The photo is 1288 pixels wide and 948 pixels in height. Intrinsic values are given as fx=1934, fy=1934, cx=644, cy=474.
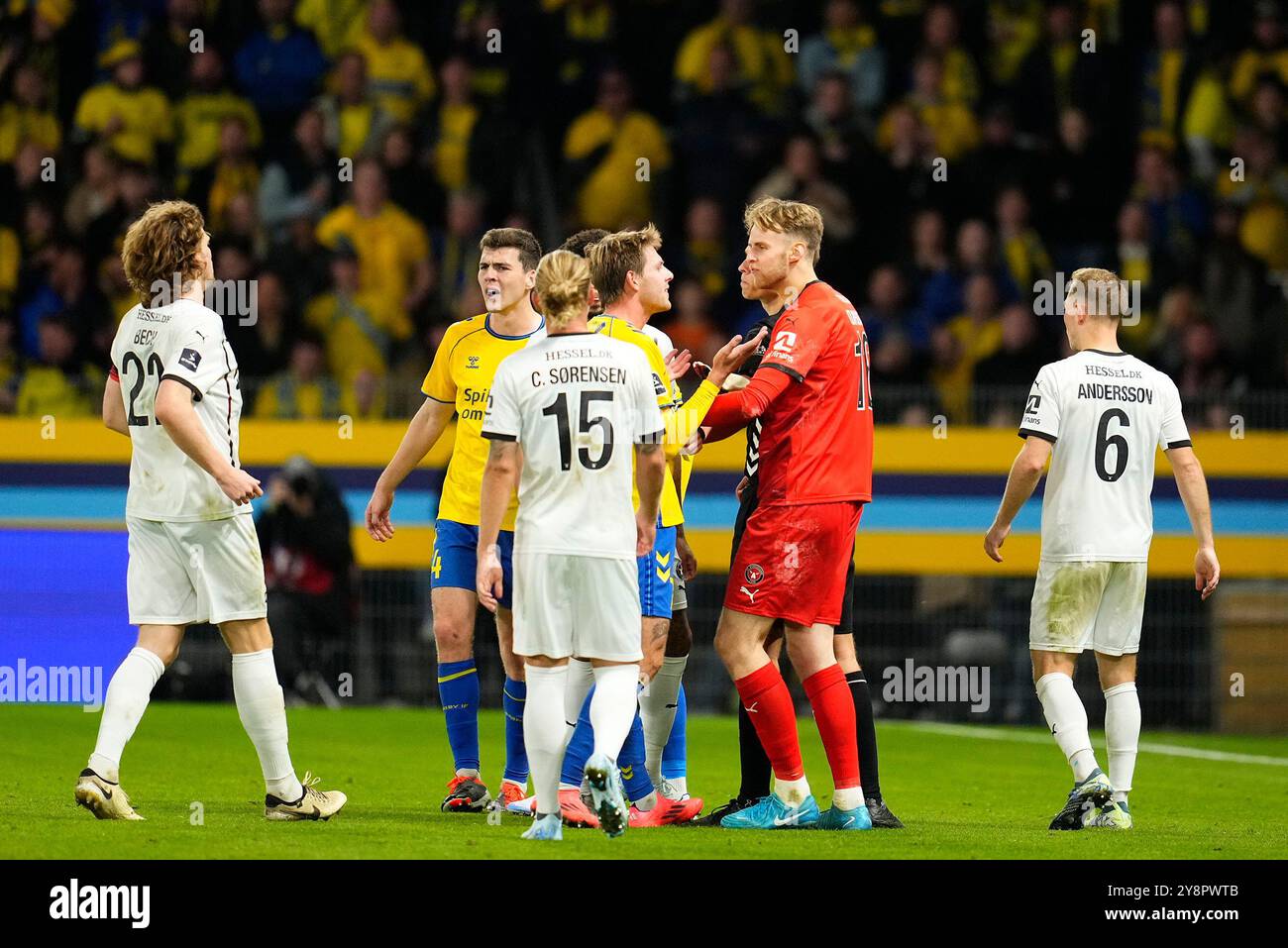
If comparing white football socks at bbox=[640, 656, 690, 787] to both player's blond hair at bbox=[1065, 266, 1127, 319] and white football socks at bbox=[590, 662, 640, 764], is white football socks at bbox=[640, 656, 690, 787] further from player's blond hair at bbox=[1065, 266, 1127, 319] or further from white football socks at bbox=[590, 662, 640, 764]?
player's blond hair at bbox=[1065, 266, 1127, 319]

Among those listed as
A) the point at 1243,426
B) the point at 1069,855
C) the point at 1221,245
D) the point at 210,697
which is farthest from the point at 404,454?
the point at 1221,245

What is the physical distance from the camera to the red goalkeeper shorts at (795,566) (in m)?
7.02

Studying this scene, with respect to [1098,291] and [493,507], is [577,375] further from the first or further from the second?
[1098,291]

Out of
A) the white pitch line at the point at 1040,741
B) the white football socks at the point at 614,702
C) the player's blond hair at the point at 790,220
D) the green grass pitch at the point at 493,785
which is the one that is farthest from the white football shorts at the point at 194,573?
the white pitch line at the point at 1040,741

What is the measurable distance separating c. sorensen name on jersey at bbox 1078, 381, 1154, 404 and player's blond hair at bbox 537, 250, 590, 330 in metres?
2.30

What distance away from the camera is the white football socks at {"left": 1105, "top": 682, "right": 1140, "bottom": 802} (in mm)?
7703

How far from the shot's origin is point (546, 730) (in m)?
6.32

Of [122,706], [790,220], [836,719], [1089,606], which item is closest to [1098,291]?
[1089,606]

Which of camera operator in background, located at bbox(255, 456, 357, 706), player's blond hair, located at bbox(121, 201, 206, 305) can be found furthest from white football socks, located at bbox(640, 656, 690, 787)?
camera operator in background, located at bbox(255, 456, 357, 706)

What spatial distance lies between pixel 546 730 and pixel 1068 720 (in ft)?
7.77

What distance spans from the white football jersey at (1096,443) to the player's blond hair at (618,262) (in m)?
1.67

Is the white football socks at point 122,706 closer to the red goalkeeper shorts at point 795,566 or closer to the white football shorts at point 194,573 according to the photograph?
the white football shorts at point 194,573
